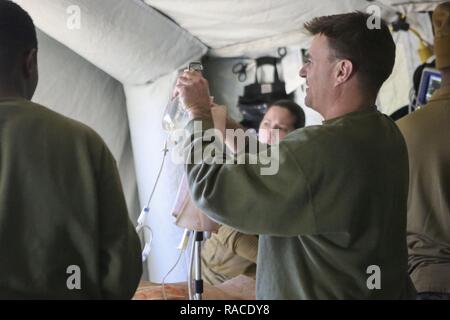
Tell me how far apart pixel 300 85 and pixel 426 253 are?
3.62ft

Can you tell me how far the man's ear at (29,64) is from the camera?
0.83 metres

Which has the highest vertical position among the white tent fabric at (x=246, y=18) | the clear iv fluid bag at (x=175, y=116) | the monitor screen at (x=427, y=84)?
the white tent fabric at (x=246, y=18)

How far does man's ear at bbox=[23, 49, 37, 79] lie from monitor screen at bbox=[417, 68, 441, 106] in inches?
63.4

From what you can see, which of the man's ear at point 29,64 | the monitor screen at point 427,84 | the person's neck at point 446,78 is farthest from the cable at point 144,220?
the monitor screen at point 427,84

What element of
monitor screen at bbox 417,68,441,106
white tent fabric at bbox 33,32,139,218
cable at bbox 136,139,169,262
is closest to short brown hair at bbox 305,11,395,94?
cable at bbox 136,139,169,262

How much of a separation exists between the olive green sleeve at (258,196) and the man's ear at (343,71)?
0.64ft

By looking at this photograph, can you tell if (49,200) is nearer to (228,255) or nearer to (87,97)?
(87,97)

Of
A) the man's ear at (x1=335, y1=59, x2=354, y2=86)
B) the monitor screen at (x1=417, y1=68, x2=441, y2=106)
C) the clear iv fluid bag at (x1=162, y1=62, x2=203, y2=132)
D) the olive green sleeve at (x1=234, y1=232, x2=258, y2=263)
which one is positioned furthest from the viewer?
the monitor screen at (x1=417, y1=68, x2=441, y2=106)

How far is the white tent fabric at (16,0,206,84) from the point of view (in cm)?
143

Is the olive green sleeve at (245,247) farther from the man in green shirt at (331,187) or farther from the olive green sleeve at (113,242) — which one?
the olive green sleeve at (113,242)

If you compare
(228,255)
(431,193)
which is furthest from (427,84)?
(228,255)

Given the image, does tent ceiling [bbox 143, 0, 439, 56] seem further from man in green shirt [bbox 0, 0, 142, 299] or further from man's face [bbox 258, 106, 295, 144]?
man in green shirt [bbox 0, 0, 142, 299]

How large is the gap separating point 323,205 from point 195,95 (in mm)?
327

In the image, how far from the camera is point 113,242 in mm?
858
